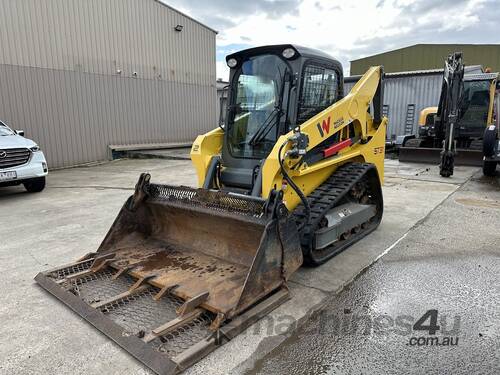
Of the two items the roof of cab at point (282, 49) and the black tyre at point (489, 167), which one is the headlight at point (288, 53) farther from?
the black tyre at point (489, 167)

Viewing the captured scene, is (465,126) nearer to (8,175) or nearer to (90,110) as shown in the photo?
(8,175)

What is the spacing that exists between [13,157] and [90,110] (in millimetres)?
6421

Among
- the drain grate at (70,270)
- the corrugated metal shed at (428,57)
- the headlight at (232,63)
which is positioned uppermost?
the corrugated metal shed at (428,57)

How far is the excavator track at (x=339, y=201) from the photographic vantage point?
360 centimetres

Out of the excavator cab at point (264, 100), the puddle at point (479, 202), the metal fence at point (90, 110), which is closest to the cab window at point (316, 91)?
the excavator cab at point (264, 100)

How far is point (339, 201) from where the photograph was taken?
4441 mm

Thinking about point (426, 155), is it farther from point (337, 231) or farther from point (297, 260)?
point (297, 260)

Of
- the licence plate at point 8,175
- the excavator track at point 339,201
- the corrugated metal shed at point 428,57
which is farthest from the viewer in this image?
the corrugated metal shed at point 428,57

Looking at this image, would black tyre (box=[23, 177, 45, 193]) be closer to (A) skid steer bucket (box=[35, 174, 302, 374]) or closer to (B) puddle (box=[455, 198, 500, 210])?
(A) skid steer bucket (box=[35, 174, 302, 374])

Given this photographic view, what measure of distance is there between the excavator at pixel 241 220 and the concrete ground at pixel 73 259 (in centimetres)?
11

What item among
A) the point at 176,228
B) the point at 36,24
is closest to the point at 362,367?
the point at 176,228

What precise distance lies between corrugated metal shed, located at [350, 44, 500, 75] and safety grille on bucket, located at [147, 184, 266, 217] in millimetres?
32734

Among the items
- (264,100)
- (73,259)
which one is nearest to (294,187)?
(264,100)

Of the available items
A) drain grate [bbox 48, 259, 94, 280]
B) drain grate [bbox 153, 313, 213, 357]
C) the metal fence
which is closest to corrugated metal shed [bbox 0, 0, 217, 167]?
the metal fence
